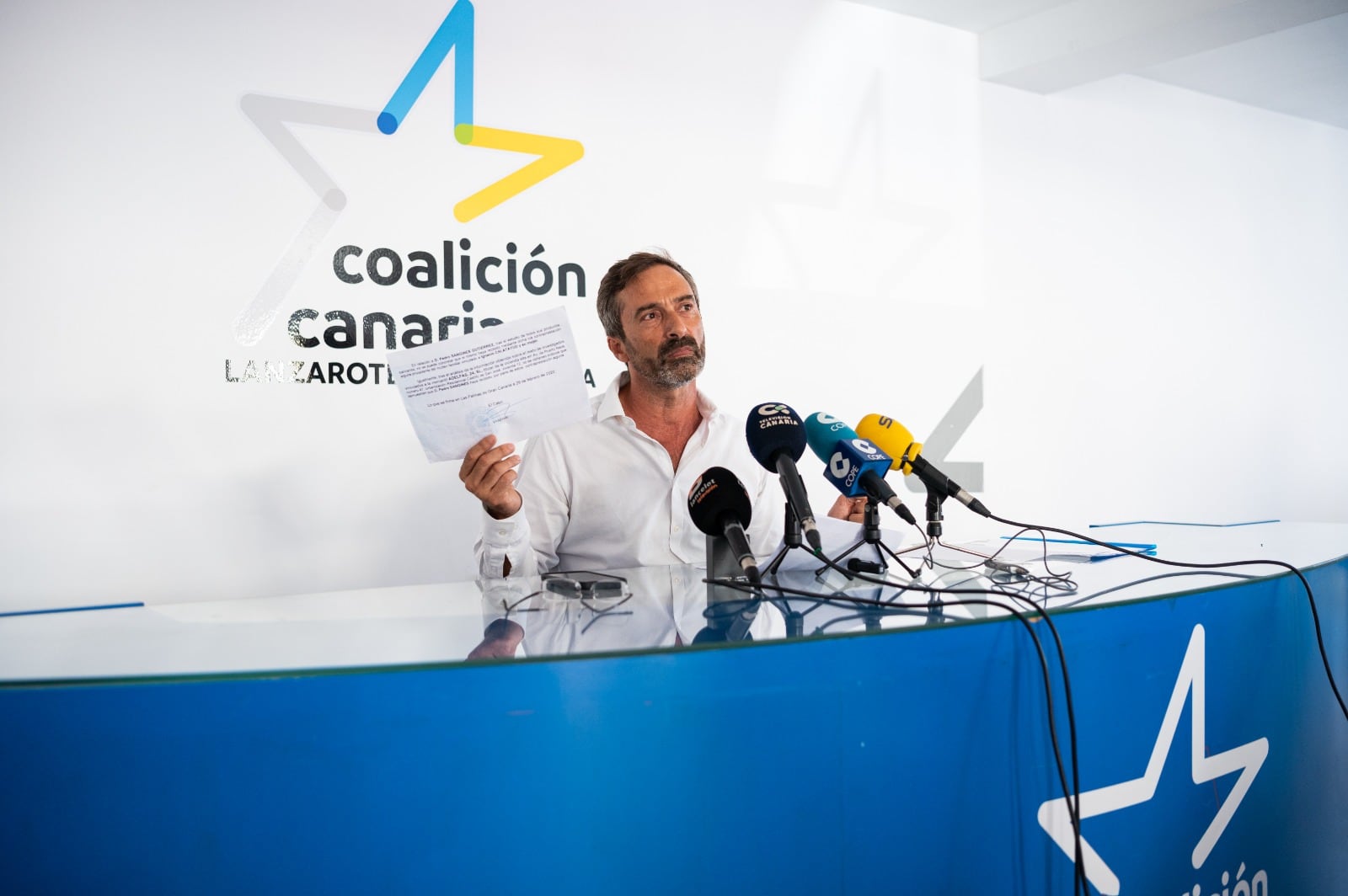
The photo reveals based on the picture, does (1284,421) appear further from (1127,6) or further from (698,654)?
(698,654)

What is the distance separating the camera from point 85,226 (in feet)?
9.41

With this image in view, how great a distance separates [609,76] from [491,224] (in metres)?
0.78

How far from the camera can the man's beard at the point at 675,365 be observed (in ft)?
8.77

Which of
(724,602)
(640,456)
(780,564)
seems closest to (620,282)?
(640,456)

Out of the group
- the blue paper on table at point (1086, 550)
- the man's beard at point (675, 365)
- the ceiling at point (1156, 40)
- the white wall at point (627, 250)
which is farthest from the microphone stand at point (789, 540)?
the ceiling at point (1156, 40)

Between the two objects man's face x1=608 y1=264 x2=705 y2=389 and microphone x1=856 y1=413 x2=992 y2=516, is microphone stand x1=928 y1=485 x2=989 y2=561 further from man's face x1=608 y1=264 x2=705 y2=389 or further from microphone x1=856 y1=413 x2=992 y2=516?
man's face x1=608 y1=264 x2=705 y2=389

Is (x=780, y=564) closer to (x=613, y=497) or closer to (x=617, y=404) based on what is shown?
(x=613, y=497)

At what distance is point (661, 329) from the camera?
272 cm

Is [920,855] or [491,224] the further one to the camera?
[491,224]

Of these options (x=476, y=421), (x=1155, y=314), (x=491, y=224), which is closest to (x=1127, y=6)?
(x=1155, y=314)

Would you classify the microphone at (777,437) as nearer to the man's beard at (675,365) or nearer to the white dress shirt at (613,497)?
the white dress shirt at (613,497)

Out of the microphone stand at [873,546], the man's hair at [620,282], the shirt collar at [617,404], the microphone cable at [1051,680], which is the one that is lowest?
the microphone cable at [1051,680]

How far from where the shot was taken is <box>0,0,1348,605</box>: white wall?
288cm

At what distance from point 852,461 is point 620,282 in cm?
141
